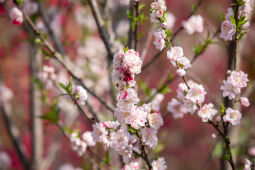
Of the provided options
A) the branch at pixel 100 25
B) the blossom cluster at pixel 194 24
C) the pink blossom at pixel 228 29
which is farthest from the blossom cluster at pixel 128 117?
the blossom cluster at pixel 194 24

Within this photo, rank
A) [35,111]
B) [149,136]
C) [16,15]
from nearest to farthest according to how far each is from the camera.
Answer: [149,136], [16,15], [35,111]

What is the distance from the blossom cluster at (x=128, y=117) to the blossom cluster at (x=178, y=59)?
18 centimetres

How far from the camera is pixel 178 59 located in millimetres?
1140

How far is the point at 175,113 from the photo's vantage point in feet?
5.02

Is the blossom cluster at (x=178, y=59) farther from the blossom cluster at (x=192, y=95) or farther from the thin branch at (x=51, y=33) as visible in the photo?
the thin branch at (x=51, y=33)

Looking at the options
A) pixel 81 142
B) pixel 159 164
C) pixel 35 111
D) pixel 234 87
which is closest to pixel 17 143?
pixel 35 111

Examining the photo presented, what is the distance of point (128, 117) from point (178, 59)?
1.01ft

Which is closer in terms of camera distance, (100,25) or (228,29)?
(228,29)

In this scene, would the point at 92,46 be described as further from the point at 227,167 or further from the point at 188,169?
the point at 188,169

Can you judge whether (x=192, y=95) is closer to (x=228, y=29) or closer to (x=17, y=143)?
(x=228, y=29)

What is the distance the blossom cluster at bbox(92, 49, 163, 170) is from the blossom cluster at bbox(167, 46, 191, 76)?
176mm

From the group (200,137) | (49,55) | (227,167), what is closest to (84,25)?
(49,55)

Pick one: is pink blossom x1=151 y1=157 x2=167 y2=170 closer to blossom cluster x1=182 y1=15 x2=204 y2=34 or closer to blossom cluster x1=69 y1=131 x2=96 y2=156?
blossom cluster x1=69 y1=131 x2=96 y2=156

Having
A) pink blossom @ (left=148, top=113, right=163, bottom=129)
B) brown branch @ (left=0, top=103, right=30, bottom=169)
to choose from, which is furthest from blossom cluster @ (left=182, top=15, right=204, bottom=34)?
brown branch @ (left=0, top=103, right=30, bottom=169)
